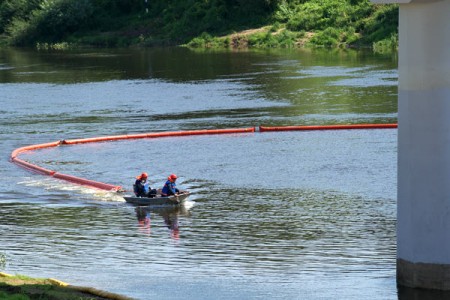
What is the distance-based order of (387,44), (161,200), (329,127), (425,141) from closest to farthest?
(425,141) < (161,200) < (329,127) < (387,44)

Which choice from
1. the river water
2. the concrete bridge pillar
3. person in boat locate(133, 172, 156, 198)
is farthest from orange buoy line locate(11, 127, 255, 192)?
the concrete bridge pillar

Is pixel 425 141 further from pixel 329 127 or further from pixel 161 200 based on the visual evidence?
pixel 329 127

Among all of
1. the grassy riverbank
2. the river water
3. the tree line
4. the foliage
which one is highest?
the tree line

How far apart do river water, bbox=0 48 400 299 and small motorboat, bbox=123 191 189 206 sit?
0.31 metres

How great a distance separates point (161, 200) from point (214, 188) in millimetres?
2898

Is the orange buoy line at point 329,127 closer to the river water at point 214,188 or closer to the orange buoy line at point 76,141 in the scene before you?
the river water at point 214,188

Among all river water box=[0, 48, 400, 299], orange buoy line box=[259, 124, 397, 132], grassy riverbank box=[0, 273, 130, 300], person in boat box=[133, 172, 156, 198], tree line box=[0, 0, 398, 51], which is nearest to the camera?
grassy riverbank box=[0, 273, 130, 300]

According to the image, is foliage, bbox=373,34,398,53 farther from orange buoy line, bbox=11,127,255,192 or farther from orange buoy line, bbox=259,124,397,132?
orange buoy line, bbox=11,127,255,192

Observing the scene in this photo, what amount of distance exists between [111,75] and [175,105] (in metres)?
18.6

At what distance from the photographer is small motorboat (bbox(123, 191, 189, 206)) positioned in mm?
32531

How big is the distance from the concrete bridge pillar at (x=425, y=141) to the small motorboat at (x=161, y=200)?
12.4 meters

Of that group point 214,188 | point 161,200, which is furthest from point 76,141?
point 161,200

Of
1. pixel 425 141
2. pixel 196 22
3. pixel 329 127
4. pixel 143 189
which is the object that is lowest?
pixel 329 127

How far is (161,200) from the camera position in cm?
3272
